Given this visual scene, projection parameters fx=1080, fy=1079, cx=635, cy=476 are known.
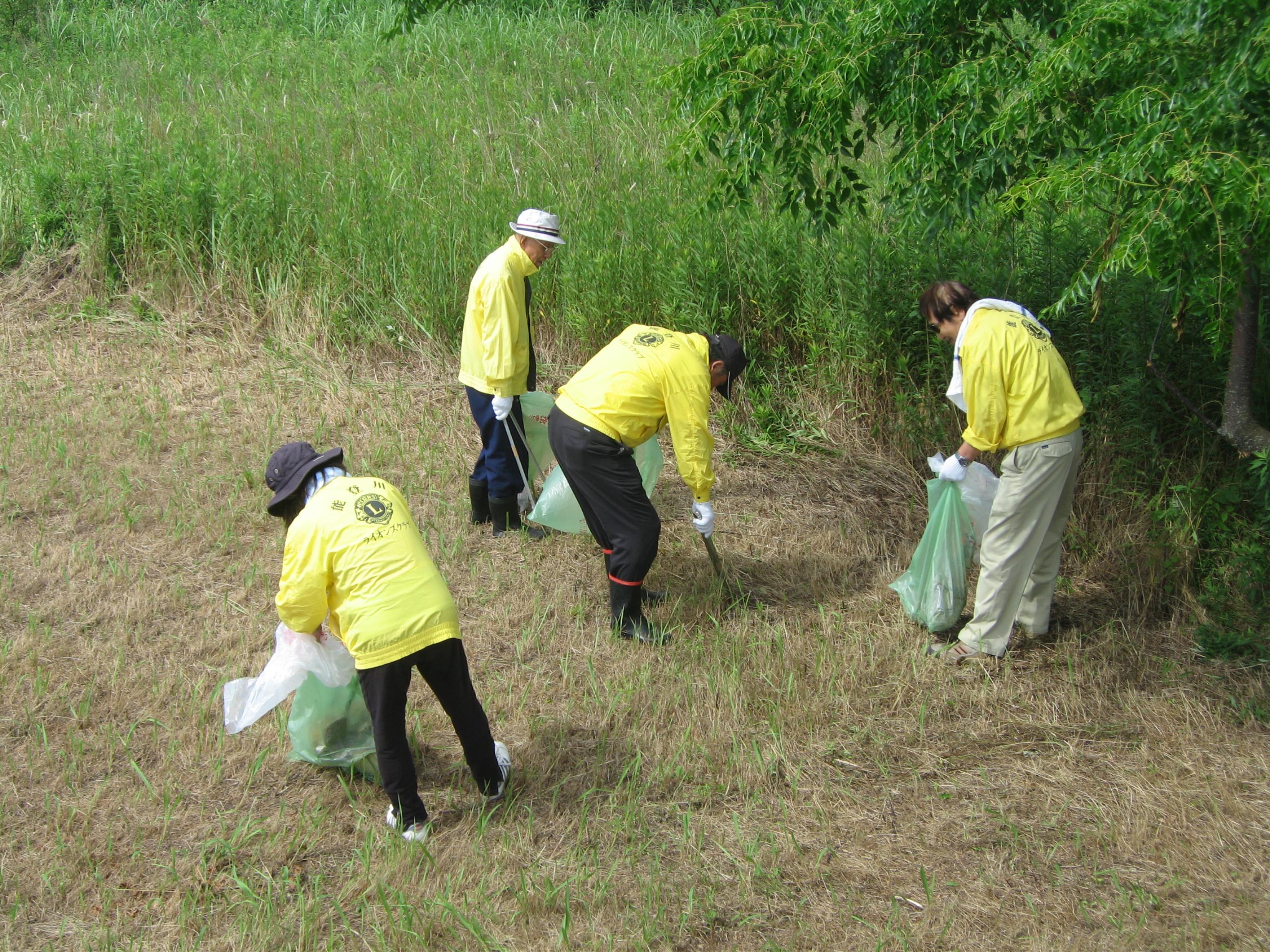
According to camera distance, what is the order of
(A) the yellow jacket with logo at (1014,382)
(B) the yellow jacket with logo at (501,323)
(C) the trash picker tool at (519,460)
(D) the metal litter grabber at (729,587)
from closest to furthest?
(A) the yellow jacket with logo at (1014,382) → (D) the metal litter grabber at (729,587) → (B) the yellow jacket with logo at (501,323) → (C) the trash picker tool at (519,460)

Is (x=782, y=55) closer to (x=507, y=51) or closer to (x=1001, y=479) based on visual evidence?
(x=1001, y=479)

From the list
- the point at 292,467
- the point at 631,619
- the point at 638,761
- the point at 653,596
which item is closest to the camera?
the point at 292,467

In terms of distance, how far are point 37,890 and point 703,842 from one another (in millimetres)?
2248

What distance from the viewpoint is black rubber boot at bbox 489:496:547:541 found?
19.1 feet

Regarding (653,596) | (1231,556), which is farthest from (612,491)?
(1231,556)

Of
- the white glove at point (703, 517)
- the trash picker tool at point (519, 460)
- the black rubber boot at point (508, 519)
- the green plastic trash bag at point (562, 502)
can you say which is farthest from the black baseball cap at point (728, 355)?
the black rubber boot at point (508, 519)

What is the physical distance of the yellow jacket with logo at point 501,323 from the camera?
17.7ft

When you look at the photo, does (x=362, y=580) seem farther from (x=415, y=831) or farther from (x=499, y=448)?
(x=499, y=448)

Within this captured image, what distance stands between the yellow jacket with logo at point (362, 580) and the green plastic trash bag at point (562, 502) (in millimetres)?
1722

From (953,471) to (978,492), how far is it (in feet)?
0.91

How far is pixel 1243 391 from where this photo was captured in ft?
16.0

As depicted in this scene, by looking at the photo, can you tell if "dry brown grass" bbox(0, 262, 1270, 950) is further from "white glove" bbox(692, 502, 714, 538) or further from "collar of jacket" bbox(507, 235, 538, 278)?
"collar of jacket" bbox(507, 235, 538, 278)

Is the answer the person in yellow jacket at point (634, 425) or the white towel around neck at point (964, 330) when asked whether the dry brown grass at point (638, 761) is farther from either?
the white towel around neck at point (964, 330)

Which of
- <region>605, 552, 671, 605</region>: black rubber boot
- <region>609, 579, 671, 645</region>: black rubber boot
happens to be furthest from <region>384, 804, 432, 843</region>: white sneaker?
<region>605, 552, 671, 605</region>: black rubber boot
